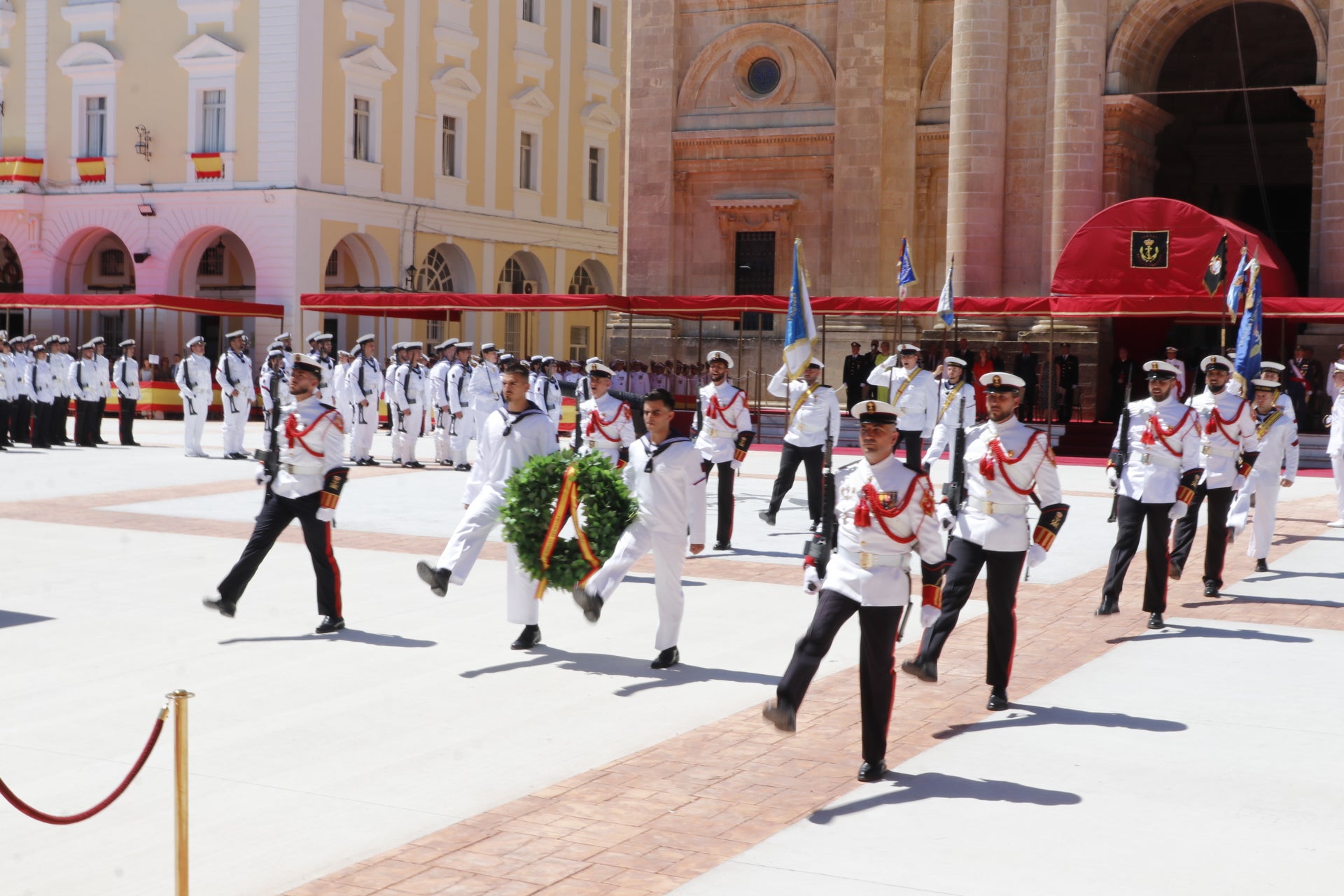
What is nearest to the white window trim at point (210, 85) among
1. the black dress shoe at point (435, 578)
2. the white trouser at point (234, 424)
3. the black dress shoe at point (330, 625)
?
the white trouser at point (234, 424)

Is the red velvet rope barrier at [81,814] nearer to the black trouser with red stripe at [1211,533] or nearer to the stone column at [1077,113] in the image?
the black trouser with red stripe at [1211,533]

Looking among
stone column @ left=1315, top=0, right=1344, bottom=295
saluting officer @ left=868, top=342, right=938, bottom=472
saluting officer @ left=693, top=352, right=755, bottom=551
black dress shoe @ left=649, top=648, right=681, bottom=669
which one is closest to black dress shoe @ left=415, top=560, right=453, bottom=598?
black dress shoe @ left=649, top=648, right=681, bottom=669

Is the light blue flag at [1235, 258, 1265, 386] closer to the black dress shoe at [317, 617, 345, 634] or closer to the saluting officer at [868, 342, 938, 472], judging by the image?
the saluting officer at [868, 342, 938, 472]

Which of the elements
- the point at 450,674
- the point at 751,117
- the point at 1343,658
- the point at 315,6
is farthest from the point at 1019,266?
the point at 450,674

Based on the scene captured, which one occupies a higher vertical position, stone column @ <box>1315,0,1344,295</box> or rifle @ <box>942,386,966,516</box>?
stone column @ <box>1315,0,1344,295</box>

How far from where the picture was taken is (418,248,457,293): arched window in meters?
47.1

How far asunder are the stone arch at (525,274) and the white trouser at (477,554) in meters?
40.5

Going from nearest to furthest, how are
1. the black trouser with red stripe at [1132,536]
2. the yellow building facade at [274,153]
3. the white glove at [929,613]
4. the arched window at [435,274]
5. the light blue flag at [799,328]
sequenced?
the white glove at [929,613], the black trouser with red stripe at [1132,536], the light blue flag at [799,328], the yellow building facade at [274,153], the arched window at [435,274]

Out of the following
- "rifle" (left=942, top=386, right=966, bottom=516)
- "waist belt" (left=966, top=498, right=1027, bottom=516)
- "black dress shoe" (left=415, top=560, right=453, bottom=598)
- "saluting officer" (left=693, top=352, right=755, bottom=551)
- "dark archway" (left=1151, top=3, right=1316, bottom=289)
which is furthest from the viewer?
"dark archway" (left=1151, top=3, right=1316, bottom=289)

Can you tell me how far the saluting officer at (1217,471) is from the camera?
12906 mm

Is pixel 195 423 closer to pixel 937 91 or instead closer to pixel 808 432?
pixel 808 432

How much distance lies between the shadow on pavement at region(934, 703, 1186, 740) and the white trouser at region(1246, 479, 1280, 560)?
648cm

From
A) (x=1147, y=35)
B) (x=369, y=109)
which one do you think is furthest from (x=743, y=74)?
(x=369, y=109)

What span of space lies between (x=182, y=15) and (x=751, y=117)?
1729cm
